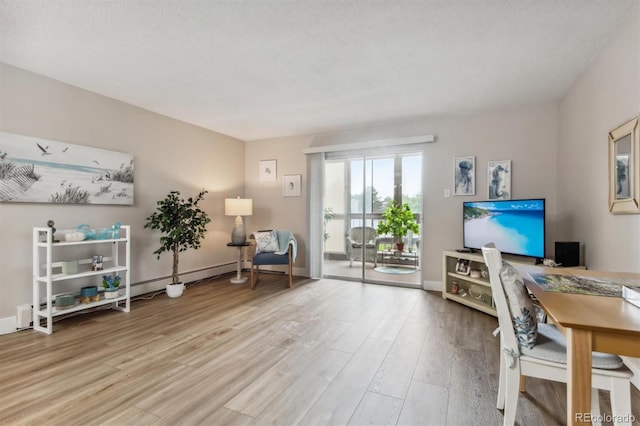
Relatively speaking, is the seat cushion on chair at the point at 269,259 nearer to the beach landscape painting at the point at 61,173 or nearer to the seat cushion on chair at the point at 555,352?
the beach landscape painting at the point at 61,173

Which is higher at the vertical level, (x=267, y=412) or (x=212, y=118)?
(x=212, y=118)

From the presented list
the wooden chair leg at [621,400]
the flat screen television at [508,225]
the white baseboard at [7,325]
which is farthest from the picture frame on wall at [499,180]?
the white baseboard at [7,325]

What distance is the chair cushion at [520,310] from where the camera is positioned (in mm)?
1431

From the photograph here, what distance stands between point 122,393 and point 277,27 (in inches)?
103

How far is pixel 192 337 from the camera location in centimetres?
262

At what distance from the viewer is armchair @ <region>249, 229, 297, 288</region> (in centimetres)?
441

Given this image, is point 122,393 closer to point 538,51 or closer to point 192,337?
point 192,337

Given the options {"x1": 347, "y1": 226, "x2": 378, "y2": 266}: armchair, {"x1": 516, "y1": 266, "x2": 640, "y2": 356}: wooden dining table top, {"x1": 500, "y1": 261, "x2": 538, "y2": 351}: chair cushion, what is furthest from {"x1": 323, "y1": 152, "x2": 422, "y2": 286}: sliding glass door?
{"x1": 516, "y1": 266, "x2": 640, "y2": 356}: wooden dining table top

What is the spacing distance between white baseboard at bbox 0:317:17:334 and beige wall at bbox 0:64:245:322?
0.04 metres

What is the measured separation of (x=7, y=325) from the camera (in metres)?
2.69

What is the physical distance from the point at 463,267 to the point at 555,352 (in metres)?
2.45

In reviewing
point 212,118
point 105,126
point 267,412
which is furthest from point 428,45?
point 105,126

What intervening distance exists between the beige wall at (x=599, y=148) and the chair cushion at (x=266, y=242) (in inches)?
147

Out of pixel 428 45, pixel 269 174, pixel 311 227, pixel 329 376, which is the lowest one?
pixel 329 376
